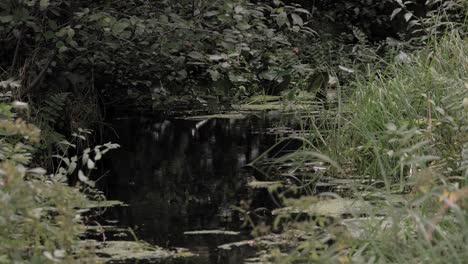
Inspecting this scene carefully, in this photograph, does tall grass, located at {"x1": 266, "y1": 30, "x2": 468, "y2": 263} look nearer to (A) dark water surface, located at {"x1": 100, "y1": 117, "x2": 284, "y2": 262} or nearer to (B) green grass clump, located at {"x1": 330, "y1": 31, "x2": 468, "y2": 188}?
(B) green grass clump, located at {"x1": 330, "y1": 31, "x2": 468, "y2": 188}

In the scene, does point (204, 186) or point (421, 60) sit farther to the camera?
point (421, 60)

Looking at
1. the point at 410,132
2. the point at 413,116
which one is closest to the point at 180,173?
the point at 413,116

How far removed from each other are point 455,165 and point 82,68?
3614mm

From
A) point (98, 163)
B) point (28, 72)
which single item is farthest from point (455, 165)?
point (28, 72)

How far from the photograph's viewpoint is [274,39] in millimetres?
8508

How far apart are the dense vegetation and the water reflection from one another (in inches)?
9.5

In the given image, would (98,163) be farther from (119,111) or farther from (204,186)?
(119,111)

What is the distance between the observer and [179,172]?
607 centimetres

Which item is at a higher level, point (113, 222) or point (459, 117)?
point (459, 117)

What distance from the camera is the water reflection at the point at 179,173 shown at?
4582 mm

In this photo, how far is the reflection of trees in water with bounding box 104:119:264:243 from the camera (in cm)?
465

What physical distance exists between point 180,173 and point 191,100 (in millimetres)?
2584

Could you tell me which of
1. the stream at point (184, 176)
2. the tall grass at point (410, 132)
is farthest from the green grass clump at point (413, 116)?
the stream at point (184, 176)

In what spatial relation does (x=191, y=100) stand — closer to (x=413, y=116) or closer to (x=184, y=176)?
(x=184, y=176)
